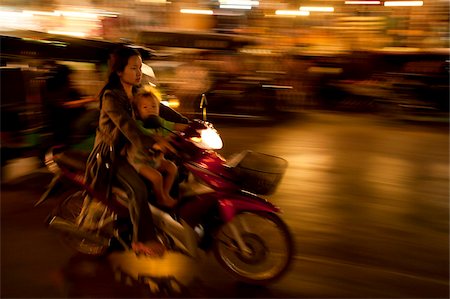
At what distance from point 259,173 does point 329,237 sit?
1.50 m

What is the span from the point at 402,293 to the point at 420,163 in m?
4.10

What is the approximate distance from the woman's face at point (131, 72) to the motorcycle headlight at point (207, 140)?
635 millimetres

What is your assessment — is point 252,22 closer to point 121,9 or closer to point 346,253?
point 121,9

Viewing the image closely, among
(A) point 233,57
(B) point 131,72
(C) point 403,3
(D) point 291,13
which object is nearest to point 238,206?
(B) point 131,72

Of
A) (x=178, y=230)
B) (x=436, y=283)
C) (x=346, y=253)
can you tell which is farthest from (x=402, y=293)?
(x=178, y=230)

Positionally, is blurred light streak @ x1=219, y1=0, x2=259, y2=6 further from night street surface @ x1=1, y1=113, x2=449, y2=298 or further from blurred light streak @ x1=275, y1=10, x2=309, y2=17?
night street surface @ x1=1, y1=113, x2=449, y2=298

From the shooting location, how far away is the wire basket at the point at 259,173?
3494 millimetres

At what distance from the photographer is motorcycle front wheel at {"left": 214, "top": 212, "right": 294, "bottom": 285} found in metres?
3.70

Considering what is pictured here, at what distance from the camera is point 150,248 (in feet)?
12.4

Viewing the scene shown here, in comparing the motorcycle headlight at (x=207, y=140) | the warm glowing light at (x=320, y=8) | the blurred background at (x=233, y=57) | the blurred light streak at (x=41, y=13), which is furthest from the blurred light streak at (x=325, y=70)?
the motorcycle headlight at (x=207, y=140)

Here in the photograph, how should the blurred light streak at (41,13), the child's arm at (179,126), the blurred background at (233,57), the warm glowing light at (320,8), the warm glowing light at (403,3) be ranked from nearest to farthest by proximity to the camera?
1. the child's arm at (179,126)
2. the blurred background at (233,57)
3. the warm glowing light at (403,3)
4. the warm glowing light at (320,8)
5. the blurred light streak at (41,13)

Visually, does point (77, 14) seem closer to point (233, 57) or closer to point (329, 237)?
point (233, 57)

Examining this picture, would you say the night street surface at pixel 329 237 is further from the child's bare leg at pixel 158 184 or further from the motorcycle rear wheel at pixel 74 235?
the child's bare leg at pixel 158 184

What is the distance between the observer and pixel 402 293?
3.66 metres
